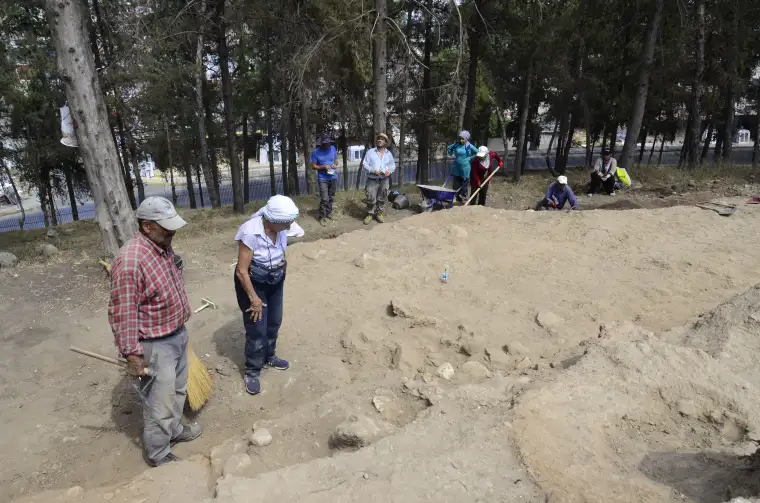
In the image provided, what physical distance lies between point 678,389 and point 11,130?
18862 mm

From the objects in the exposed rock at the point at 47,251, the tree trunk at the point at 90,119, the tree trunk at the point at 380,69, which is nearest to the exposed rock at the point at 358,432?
the tree trunk at the point at 90,119

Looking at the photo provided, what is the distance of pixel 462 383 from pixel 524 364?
27.0 inches

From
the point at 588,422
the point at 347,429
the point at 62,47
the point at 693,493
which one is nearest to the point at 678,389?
the point at 588,422

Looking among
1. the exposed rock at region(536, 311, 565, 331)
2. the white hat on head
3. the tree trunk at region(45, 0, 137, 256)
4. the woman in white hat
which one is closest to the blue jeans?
the woman in white hat

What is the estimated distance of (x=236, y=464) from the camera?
298 cm

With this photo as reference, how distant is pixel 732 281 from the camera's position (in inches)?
223

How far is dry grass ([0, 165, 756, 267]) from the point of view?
8617 mm

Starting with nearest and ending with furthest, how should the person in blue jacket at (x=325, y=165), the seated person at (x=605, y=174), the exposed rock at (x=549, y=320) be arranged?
1. the exposed rock at (x=549, y=320)
2. the person in blue jacket at (x=325, y=165)
3. the seated person at (x=605, y=174)

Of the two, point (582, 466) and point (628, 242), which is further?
point (628, 242)

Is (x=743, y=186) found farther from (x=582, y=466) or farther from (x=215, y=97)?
(x=215, y=97)

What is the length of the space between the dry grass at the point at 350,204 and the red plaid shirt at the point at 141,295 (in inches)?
182

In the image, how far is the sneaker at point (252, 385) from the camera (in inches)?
165

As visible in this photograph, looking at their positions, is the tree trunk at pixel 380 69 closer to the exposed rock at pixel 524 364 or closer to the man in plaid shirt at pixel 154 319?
the exposed rock at pixel 524 364

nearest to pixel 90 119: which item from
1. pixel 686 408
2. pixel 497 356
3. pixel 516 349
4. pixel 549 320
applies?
pixel 497 356
